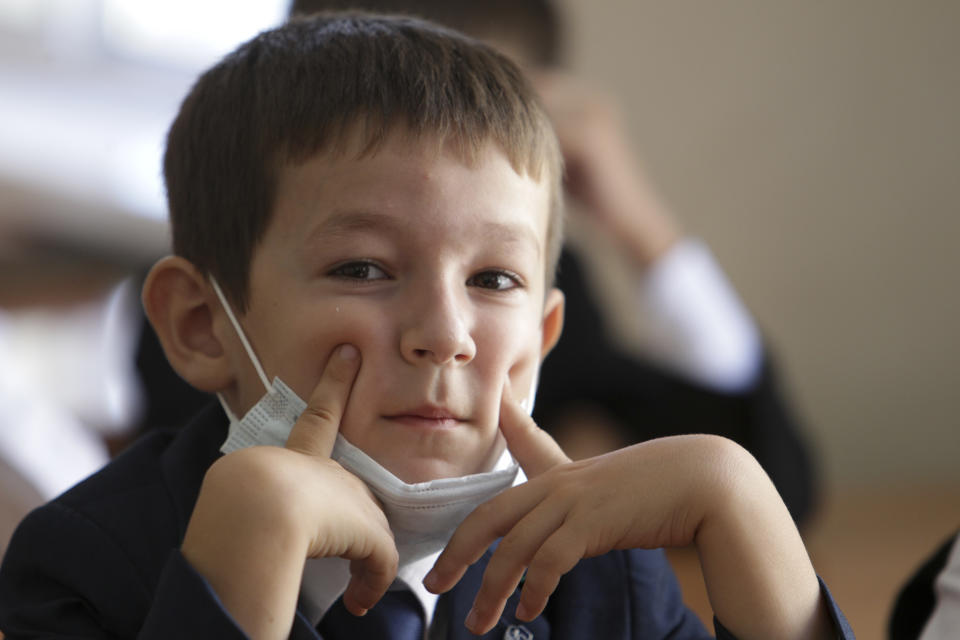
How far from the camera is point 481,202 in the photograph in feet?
3.01

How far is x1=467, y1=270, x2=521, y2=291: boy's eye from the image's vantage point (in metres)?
0.94

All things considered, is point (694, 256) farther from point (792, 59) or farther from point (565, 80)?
point (792, 59)

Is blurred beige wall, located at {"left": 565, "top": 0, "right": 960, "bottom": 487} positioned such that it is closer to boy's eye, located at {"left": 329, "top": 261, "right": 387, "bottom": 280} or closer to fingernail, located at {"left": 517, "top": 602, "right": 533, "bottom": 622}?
boy's eye, located at {"left": 329, "top": 261, "right": 387, "bottom": 280}

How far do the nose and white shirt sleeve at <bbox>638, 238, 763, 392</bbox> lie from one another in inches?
52.0

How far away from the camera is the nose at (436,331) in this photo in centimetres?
86

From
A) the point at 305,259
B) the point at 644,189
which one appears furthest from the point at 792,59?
the point at 305,259

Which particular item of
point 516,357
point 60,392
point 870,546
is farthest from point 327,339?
point 60,392

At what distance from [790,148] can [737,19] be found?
0.37 m

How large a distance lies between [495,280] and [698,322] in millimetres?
1291

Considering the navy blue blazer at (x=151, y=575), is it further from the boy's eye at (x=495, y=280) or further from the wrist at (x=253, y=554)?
the boy's eye at (x=495, y=280)

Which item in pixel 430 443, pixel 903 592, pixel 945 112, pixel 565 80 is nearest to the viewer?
pixel 430 443

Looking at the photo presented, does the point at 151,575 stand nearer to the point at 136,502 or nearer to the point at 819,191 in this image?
the point at 136,502

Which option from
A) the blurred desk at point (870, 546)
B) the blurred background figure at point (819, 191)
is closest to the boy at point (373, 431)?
the blurred desk at point (870, 546)

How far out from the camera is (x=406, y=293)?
89 centimetres
